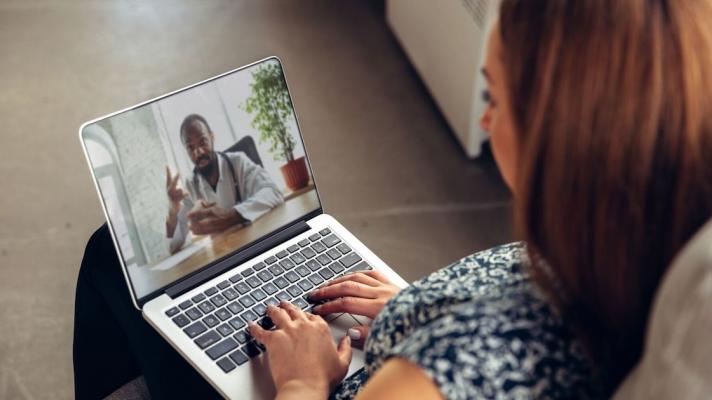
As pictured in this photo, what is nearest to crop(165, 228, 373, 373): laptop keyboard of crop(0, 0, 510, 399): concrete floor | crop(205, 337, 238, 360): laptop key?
crop(205, 337, 238, 360): laptop key

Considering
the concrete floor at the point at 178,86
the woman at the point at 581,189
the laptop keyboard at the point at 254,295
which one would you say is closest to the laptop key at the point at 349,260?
the laptop keyboard at the point at 254,295

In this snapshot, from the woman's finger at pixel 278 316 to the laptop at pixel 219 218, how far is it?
30 millimetres

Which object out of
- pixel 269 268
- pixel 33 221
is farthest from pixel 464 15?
pixel 33 221

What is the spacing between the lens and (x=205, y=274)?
966mm

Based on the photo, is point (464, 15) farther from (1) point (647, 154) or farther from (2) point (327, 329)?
(1) point (647, 154)

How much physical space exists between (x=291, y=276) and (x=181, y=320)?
0.15 metres

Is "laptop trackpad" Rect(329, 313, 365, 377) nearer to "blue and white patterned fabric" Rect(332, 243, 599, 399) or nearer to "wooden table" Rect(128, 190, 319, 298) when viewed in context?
"wooden table" Rect(128, 190, 319, 298)

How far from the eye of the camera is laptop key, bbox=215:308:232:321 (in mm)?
926

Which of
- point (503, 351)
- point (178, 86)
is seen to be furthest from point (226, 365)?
point (178, 86)

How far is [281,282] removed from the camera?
0.97 m

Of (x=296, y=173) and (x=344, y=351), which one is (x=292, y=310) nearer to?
(x=344, y=351)

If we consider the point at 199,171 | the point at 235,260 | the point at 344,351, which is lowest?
the point at 344,351

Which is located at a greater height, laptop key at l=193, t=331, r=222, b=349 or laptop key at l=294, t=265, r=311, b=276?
laptop key at l=294, t=265, r=311, b=276

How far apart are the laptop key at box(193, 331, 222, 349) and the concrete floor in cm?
72
